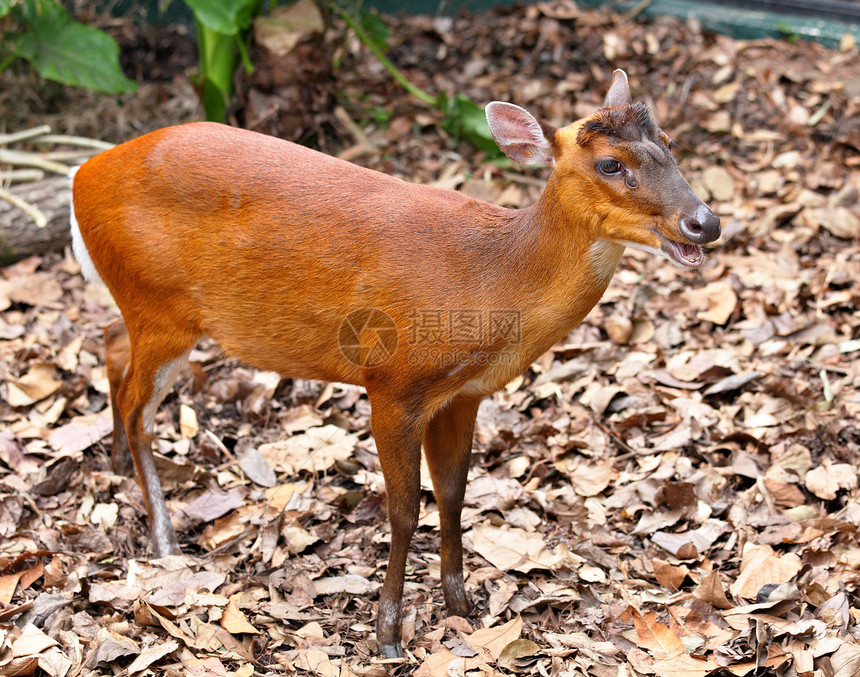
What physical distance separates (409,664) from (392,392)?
3.94 feet

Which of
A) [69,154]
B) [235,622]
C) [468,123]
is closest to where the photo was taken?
[235,622]

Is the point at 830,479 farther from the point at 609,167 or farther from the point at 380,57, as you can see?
the point at 380,57

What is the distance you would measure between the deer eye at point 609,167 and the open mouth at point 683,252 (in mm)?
289

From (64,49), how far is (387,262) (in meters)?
4.73

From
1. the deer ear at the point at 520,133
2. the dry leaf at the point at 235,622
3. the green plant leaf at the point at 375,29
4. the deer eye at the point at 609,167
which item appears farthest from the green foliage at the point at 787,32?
the dry leaf at the point at 235,622

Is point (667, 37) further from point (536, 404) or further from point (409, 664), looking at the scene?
point (409, 664)

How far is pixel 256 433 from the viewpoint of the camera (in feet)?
18.0

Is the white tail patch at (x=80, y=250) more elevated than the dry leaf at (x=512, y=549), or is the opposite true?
the white tail patch at (x=80, y=250)

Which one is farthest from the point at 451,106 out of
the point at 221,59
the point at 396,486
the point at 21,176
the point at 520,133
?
the point at 396,486

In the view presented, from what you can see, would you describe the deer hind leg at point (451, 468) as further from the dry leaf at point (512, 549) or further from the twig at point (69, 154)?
the twig at point (69, 154)

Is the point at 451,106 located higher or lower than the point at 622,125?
lower

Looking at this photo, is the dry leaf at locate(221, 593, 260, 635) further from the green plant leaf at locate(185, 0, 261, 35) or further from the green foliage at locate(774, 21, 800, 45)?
the green foliage at locate(774, 21, 800, 45)

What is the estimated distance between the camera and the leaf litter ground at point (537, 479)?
12.8ft

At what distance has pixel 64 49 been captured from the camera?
7137mm
